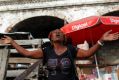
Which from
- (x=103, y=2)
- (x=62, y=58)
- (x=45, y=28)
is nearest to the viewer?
(x=62, y=58)

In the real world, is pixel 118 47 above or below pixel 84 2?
below

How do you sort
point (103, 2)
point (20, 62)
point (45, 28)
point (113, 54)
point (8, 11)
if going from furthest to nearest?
1. point (45, 28)
2. point (8, 11)
3. point (103, 2)
4. point (113, 54)
5. point (20, 62)

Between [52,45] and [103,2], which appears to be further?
[103,2]

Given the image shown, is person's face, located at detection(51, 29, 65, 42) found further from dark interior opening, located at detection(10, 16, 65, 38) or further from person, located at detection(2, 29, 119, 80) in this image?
dark interior opening, located at detection(10, 16, 65, 38)

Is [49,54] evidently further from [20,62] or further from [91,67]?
[91,67]

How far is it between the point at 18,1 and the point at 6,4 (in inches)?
19.0

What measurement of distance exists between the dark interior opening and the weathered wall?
257 millimetres

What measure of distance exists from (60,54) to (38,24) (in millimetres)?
10126

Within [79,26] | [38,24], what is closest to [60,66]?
A: [79,26]

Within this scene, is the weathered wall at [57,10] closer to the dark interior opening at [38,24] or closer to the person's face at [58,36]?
the dark interior opening at [38,24]

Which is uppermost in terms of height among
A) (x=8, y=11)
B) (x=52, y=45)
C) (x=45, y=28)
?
(x=52, y=45)

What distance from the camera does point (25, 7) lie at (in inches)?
504

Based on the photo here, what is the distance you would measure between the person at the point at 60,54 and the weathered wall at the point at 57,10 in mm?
8284

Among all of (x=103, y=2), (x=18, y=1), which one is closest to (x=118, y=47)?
(x=103, y=2)
